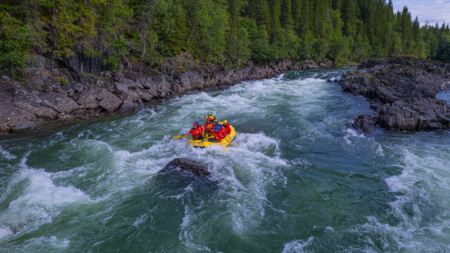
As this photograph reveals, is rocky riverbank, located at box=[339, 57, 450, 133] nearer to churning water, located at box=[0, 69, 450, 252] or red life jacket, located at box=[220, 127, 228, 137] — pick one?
churning water, located at box=[0, 69, 450, 252]

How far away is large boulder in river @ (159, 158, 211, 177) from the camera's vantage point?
10047 millimetres

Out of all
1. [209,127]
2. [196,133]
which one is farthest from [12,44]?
[209,127]

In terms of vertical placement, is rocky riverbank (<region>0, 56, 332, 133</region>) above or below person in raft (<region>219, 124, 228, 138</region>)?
above

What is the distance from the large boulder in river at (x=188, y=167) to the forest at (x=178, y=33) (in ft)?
47.2

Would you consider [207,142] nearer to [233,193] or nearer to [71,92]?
[233,193]

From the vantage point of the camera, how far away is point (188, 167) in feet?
33.5

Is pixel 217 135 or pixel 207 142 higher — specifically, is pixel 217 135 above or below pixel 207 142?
above

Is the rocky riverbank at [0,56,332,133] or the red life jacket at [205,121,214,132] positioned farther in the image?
the rocky riverbank at [0,56,332,133]

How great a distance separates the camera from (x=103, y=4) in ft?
78.0

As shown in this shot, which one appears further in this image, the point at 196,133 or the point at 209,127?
the point at 209,127

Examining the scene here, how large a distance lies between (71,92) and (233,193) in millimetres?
15647

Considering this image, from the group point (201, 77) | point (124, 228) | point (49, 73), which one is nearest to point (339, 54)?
point (201, 77)

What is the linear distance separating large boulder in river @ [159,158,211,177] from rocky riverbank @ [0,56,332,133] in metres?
10.1

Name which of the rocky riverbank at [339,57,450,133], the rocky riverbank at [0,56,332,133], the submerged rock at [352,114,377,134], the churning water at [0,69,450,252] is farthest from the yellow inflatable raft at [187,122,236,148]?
the rocky riverbank at [0,56,332,133]
